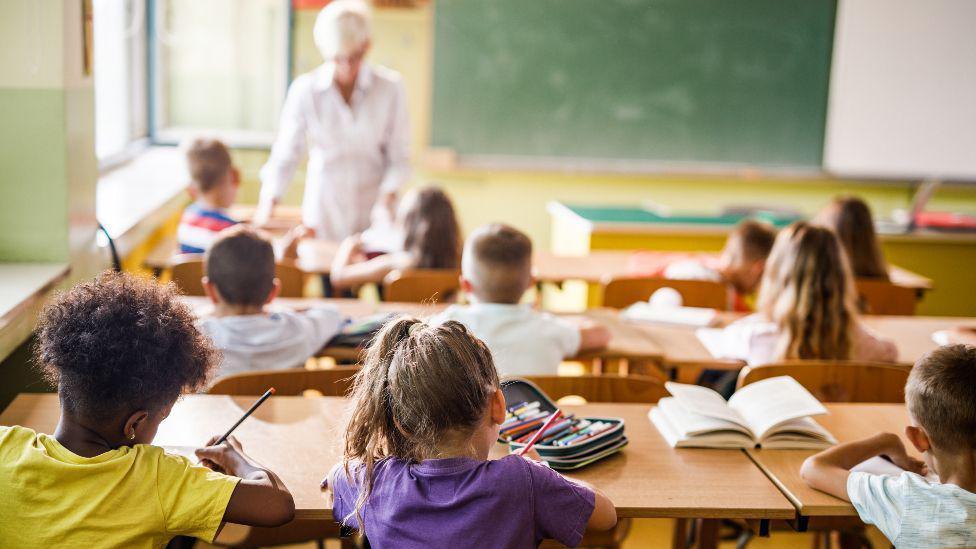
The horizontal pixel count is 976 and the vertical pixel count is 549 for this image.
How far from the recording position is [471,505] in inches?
59.4

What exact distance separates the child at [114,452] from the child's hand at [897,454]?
113 centimetres

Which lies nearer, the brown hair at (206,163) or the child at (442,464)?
the child at (442,464)

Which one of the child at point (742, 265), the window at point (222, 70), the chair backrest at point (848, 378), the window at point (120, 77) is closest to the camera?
the chair backrest at point (848, 378)

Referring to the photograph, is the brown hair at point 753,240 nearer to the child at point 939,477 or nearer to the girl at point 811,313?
the girl at point 811,313

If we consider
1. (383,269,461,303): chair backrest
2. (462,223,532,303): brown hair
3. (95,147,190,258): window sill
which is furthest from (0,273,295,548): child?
(95,147,190,258): window sill

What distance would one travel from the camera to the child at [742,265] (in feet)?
12.5

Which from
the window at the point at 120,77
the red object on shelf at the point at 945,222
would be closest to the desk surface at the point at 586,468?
the window at the point at 120,77

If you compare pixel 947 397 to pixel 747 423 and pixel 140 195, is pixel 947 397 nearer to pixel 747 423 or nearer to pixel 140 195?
pixel 747 423

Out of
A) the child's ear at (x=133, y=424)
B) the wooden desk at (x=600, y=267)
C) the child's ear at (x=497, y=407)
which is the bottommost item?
the wooden desk at (x=600, y=267)

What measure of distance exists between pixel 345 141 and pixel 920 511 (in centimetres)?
341

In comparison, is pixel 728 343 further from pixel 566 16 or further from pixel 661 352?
pixel 566 16

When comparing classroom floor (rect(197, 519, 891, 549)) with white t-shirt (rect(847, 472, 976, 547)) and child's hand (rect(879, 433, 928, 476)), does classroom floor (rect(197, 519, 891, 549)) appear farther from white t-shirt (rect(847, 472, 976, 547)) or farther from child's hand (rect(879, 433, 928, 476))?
white t-shirt (rect(847, 472, 976, 547))

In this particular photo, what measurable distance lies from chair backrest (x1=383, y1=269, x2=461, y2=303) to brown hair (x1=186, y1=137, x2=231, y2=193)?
3.05 feet

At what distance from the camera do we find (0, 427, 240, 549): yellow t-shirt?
1.48 metres
